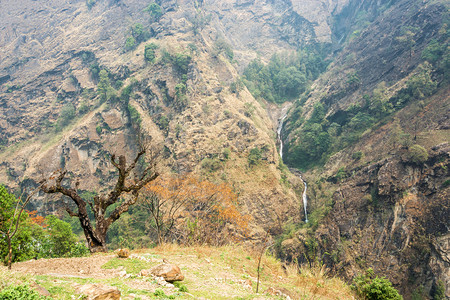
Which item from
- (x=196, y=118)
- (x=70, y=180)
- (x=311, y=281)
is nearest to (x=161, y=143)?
(x=196, y=118)

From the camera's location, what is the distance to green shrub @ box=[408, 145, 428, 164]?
22547 mm

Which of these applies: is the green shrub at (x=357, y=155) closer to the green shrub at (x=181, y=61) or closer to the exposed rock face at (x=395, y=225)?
the exposed rock face at (x=395, y=225)

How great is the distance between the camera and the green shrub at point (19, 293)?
3.37 meters

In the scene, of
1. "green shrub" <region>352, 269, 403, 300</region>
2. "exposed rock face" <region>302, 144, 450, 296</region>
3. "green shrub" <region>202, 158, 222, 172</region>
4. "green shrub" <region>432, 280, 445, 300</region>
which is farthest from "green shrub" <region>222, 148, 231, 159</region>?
"green shrub" <region>352, 269, 403, 300</region>

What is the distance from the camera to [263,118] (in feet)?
157

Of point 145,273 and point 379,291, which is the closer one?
point 145,273

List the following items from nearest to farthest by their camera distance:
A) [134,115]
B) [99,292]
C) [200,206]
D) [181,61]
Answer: [99,292] < [200,206] < [134,115] < [181,61]

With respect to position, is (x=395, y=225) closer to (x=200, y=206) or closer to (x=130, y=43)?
(x=200, y=206)

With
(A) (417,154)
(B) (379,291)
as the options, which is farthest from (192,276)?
(A) (417,154)

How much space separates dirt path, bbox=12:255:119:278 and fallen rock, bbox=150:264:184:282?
118 centimetres

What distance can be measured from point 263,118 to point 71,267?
143 feet

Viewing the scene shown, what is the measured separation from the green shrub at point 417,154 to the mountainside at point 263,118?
0.13 meters

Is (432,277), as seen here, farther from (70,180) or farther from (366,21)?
(366,21)

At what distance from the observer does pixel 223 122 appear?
38.3 m
